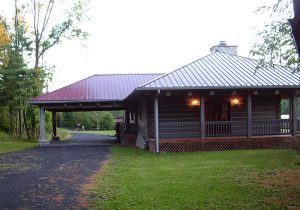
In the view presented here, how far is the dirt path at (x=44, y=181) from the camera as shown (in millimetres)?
8000

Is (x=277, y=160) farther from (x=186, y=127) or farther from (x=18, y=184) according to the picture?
(x=18, y=184)

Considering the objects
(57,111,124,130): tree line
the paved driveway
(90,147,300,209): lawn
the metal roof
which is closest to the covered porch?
(90,147,300,209): lawn

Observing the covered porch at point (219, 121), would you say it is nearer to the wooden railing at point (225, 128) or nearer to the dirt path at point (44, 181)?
the wooden railing at point (225, 128)

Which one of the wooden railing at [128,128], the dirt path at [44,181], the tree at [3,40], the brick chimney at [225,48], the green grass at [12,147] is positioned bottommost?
the green grass at [12,147]

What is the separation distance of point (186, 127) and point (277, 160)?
6545 mm

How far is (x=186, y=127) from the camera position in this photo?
1970 centimetres

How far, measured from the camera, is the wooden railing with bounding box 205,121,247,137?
63.8 feet

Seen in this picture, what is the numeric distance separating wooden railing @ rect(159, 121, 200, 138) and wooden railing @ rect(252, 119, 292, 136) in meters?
3.06

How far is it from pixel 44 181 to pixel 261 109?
1391 centimetres

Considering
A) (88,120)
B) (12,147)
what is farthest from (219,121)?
(88,120)

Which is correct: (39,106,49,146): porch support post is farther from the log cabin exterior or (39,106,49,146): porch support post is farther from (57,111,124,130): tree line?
(57,111,124,130): tree line

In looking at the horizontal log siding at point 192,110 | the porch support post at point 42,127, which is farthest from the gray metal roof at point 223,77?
the porch support post at point 42,127

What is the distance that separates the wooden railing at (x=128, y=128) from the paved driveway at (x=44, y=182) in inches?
368

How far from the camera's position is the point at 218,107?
21.0 metres
